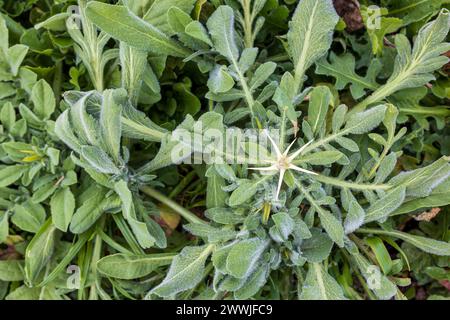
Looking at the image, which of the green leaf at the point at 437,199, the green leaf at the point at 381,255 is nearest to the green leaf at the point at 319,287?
the green leaf at the point at 381,255

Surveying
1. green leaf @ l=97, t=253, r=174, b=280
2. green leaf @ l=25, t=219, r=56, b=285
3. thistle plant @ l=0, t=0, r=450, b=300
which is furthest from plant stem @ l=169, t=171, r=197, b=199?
green leaf @ l=25, t=219, r=56, b=285

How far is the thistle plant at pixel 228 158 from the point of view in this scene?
0.95 metres

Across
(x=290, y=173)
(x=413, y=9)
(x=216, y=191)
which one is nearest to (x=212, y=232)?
(x=216, y=191)

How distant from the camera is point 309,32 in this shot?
991 mm

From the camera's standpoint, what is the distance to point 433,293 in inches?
51.2

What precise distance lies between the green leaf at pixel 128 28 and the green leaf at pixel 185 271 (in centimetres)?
39

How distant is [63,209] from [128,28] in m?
0.39

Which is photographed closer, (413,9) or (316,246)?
(316,246)

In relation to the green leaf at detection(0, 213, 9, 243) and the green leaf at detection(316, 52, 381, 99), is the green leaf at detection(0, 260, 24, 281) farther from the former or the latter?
the green leaf at detection(316, 52, 381, 99)

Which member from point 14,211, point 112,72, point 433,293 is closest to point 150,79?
point 112,72

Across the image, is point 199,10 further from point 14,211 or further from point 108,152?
point 14,211

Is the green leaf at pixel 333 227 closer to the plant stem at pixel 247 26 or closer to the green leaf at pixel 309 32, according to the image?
the green leaf at pixel 309 32

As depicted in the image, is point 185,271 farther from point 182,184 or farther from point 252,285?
point 182,184
